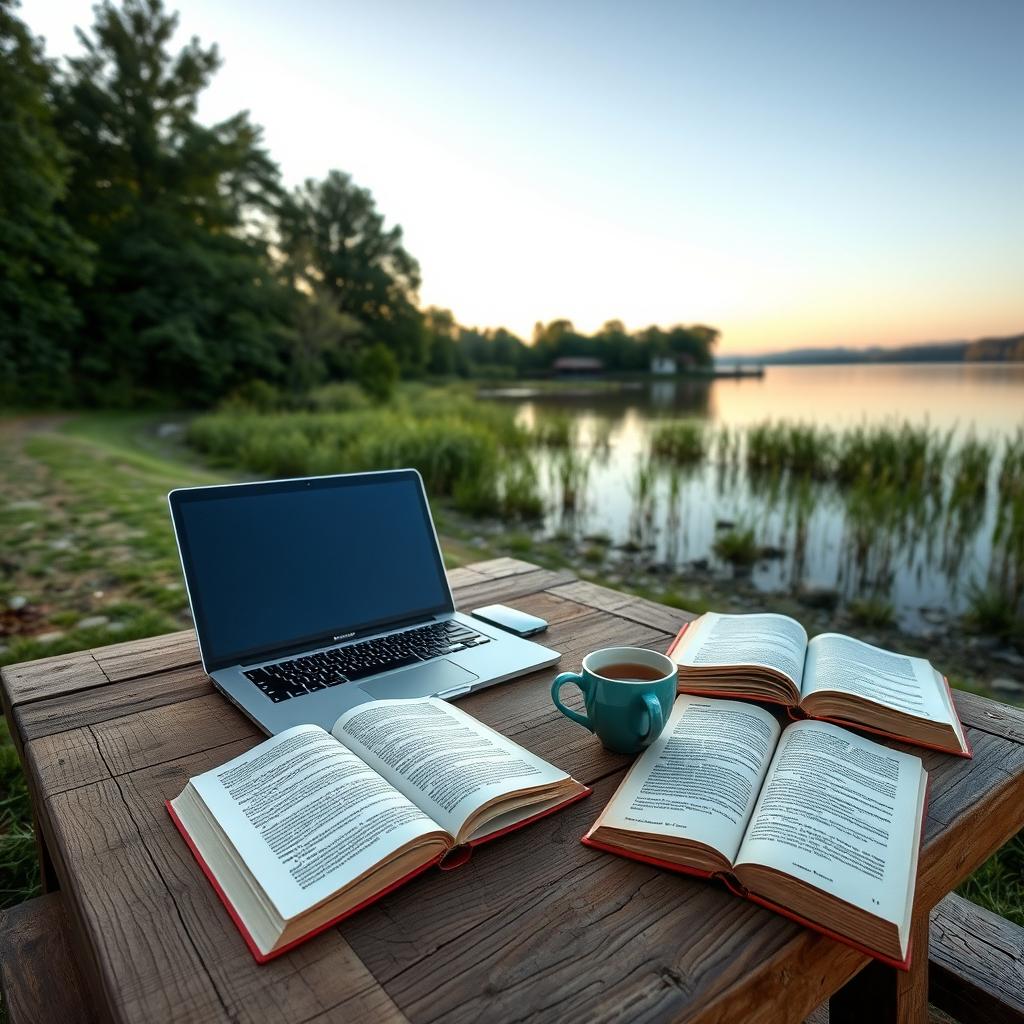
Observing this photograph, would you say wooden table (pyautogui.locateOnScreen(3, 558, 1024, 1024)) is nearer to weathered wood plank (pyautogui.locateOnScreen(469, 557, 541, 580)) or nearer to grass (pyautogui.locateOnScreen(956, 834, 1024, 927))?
weathered wood plank (pyautogui.locateOnScreen(469, 557, 541, 580))

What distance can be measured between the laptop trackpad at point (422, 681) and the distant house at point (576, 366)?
3669 cm

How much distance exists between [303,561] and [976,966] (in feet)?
4.21

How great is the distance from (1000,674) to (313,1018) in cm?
373

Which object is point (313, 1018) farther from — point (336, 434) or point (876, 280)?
point (876, 280)

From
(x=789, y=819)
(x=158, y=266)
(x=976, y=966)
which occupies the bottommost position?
(x=976, y=966)

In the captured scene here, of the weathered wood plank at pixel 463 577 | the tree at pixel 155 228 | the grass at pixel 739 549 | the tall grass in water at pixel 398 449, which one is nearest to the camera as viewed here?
the weathered wood plank at pixel 463 577

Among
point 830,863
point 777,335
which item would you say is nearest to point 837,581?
point 830,863

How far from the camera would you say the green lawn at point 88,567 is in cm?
164

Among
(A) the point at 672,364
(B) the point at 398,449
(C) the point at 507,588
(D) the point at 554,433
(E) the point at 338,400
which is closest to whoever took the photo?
(C) the point at 507,588

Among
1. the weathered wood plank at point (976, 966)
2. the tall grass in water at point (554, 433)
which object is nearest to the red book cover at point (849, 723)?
the weathered wood plank at point (976, 966)

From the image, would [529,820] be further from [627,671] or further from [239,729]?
[239,729]

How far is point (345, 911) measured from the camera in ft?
1.86

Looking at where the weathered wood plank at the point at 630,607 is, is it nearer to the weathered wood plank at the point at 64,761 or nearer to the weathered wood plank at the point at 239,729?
the weathered wood plank at the point at 239,729

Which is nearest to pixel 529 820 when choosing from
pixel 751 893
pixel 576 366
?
pixel 751 893
